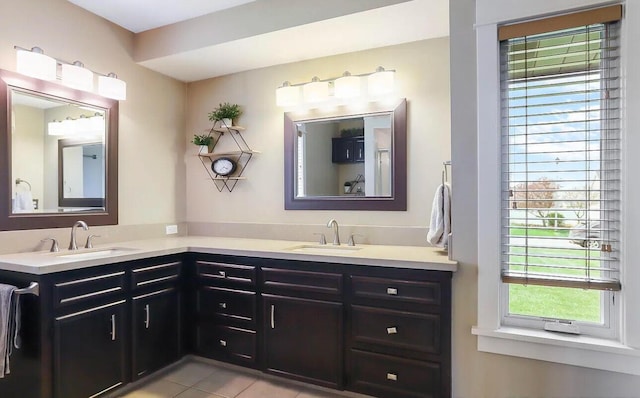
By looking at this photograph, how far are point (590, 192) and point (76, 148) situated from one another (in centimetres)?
323

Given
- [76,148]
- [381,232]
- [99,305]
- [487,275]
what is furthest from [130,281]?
[487,275]

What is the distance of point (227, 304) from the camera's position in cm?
255

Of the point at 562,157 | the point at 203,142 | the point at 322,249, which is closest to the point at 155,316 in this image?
the point at 322,249

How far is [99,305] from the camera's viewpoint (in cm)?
212

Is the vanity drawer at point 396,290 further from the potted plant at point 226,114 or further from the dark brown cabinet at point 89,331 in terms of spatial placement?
the potted plant at point 226,114

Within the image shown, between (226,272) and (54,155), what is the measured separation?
4.72 ft

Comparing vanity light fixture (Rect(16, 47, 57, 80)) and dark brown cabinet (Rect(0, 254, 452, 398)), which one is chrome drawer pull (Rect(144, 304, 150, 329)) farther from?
vanity light fixture (Rect(16, 47, 57, 80))

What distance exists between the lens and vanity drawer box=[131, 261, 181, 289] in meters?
2.32

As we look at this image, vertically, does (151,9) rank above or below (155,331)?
above

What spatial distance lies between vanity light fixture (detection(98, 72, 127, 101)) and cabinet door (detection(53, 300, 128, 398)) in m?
1.55

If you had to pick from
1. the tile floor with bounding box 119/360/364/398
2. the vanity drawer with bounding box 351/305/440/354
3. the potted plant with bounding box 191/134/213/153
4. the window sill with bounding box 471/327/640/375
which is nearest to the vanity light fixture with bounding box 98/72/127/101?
the potted plant with bounding box 191/134/213/153

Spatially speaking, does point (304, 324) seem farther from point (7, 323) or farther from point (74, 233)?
point (74, 233)

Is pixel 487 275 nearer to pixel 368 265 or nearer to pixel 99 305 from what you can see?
pixel 368 265

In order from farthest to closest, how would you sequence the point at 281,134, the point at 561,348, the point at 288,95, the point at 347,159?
the point at 281,134 < the point at 288,95 < the point at 347,159 < the point at 561,348
